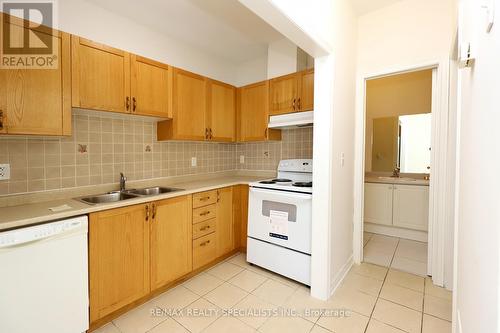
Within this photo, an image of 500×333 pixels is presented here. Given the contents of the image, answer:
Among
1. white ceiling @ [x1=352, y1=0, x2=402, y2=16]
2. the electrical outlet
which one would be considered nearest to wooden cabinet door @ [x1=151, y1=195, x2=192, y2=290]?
the electrical outlet

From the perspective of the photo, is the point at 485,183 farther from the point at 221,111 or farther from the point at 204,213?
the point at 221,111

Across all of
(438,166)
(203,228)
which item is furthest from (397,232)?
(203,228)

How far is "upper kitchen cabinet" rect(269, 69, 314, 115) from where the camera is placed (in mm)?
2549

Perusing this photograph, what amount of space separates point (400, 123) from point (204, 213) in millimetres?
3482

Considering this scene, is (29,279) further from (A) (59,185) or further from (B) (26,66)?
(B) (26,66)

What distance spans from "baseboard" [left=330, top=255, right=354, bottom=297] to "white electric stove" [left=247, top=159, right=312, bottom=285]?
8.6 inches

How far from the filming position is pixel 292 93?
2.67m

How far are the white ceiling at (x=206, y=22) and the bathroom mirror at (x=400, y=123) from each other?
2.02 m

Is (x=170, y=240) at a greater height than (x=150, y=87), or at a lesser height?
lesser

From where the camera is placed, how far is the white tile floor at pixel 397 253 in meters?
2.53

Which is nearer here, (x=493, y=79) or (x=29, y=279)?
(x=493, y=79)

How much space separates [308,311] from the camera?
1818 millimetres

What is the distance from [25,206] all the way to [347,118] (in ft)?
9.17

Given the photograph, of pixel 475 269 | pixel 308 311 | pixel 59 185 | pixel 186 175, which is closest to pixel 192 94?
pixel 186 175
